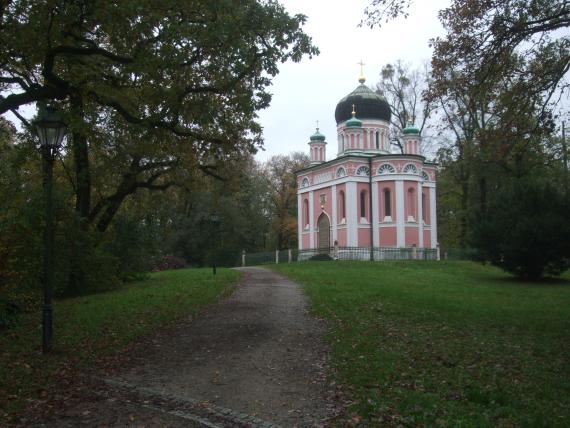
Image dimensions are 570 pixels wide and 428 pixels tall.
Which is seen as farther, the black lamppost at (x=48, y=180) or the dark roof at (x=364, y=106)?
the dark roof at (x=364, y=106)

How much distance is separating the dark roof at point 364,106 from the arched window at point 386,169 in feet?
20.4

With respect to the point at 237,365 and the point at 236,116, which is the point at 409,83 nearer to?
the point at 236,116

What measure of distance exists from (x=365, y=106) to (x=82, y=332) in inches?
1444

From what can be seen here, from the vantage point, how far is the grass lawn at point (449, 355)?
20.5 ft

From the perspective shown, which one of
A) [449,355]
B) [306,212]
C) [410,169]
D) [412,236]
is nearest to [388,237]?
[412,236]

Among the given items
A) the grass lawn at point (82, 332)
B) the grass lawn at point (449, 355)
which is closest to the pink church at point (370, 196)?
the grass lawn at point (449, 355)

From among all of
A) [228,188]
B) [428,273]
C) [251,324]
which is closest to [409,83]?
[428,273]

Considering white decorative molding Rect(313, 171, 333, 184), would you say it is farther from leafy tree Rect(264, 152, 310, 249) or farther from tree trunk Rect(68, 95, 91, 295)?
tree trunk Rect(68, 95, 91, 295)

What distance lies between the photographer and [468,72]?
40.4ft

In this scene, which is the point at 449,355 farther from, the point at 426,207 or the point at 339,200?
the point at 426,207

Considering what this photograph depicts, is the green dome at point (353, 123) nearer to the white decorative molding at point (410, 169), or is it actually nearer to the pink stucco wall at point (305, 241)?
the white decorative molding at point (410, 169)

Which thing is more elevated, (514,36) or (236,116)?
(514,36)

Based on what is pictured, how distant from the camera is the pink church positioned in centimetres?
3953

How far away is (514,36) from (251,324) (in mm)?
Result: 8021
